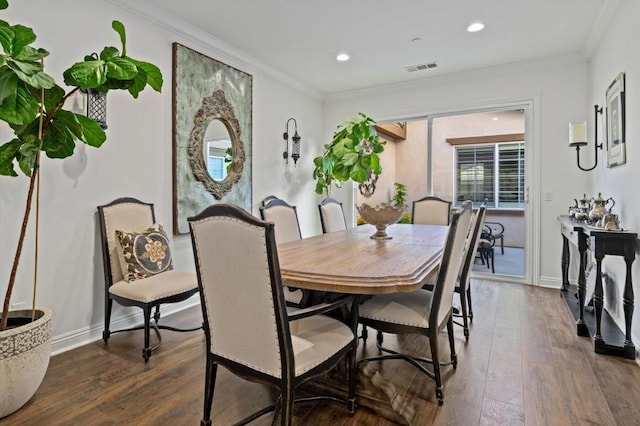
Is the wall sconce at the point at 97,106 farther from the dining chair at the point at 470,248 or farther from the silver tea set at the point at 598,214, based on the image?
the silver tea set at the point at 598,214

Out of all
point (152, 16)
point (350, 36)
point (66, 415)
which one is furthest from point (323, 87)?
point (66, 415)

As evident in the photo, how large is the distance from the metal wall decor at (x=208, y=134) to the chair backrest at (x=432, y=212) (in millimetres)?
1973

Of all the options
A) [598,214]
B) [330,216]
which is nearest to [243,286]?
[330,216]

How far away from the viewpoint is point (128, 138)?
2.88m

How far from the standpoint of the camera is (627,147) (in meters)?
2.57

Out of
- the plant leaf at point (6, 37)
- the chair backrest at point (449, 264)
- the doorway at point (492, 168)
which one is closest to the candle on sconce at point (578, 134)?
the doorway at point (492, 168)

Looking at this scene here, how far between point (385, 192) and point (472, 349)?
4.01 m

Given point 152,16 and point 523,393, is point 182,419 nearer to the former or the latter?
point 523,393

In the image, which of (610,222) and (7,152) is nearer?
(7,152)

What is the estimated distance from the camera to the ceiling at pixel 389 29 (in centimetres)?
294

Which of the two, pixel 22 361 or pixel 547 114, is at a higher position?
pixel 547 114

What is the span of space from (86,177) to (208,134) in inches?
49.5

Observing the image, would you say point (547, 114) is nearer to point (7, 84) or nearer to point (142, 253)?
point (142, 253)

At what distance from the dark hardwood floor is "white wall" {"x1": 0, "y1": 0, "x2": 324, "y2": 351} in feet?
1.35
